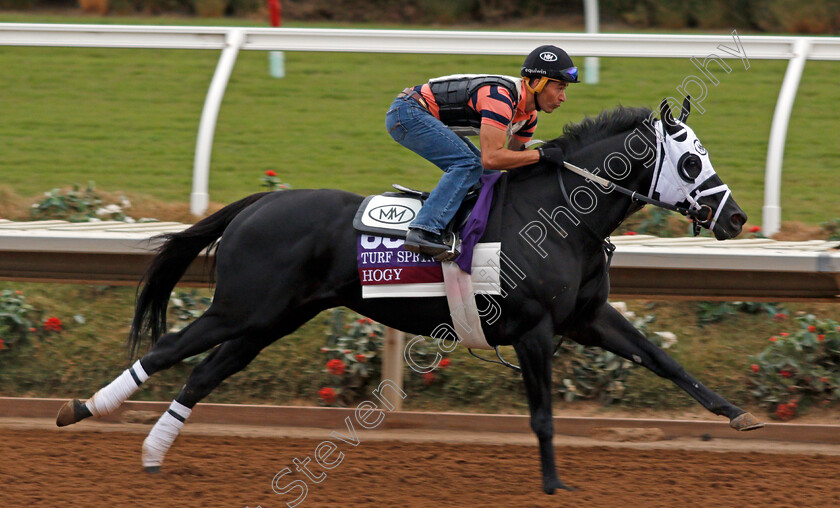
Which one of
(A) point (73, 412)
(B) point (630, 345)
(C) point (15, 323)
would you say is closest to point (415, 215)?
(B) point (630, 345)

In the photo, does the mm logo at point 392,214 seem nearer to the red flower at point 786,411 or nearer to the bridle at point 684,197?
the bridle at point 684,197

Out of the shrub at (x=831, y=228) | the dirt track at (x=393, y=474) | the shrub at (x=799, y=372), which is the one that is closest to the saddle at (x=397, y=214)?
the dirt track at (x=393, y=474)

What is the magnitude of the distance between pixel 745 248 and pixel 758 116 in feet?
12.7

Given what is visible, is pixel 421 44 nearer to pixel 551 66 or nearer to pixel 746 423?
pixel 551 66

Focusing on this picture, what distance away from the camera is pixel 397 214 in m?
4.95

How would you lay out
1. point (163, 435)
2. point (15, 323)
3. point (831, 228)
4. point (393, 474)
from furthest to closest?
point (831, 228) < point (15, 323) < point (393, 474) < point (163, 435)

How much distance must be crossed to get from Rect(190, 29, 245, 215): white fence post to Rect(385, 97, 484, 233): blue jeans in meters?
2.15

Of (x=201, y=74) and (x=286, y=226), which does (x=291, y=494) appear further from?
(x=201, y=74)

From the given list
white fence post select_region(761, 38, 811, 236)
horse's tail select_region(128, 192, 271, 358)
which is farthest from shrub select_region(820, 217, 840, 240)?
horse's tail select_region(128, 192, 271, 358)

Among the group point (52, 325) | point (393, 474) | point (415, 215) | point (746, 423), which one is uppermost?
point (415, 215)

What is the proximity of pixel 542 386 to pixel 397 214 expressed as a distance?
111 centimetres

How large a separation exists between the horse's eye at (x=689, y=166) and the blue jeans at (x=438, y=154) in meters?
0.97

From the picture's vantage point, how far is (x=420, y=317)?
195 inches

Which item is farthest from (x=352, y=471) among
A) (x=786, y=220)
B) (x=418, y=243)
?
(x=786, y=220)
